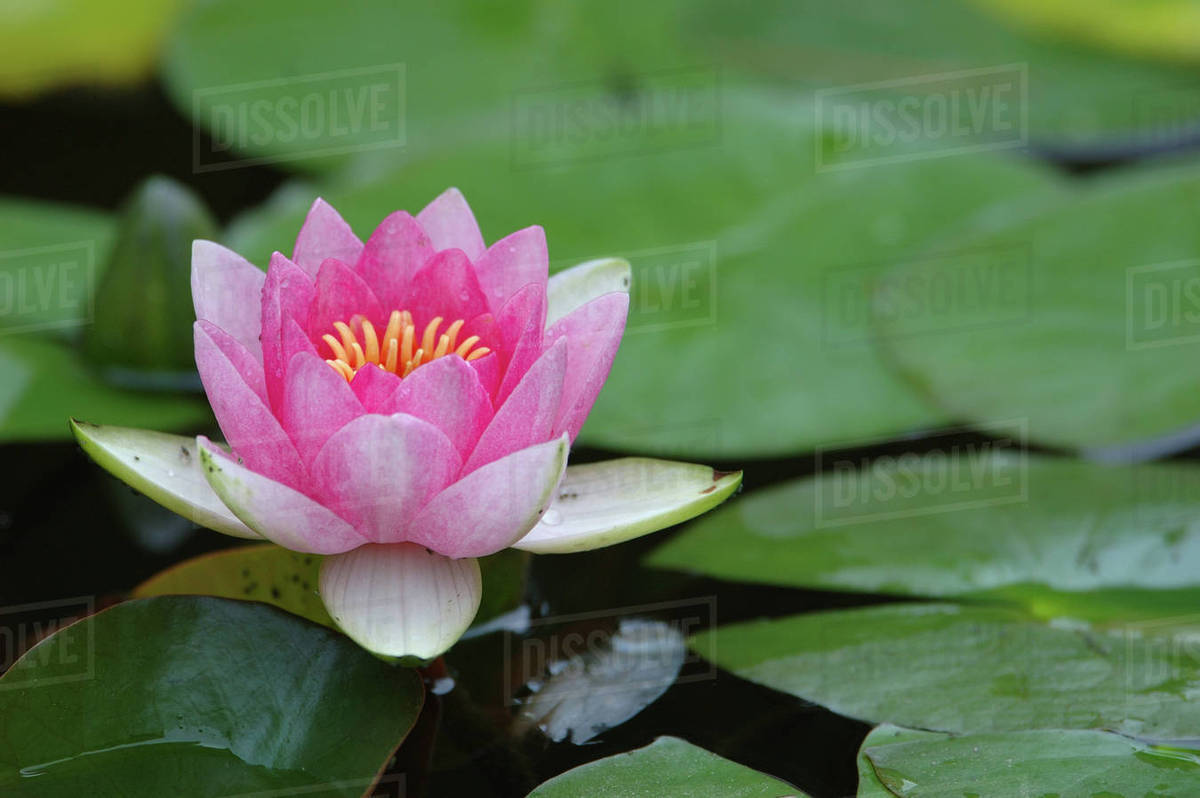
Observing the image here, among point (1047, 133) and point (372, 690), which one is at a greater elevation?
point (1047, 133)

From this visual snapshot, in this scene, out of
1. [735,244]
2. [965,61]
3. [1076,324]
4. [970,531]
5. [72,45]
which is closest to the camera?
[970,531]

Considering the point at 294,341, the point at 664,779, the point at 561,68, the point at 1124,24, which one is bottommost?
the point at 664,779

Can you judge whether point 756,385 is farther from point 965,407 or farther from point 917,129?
point 917,129

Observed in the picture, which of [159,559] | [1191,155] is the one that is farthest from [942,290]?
[159,559]

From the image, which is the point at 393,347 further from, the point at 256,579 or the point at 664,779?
the point at 664,779

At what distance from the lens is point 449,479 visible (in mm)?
1337

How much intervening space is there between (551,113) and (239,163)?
78 cm

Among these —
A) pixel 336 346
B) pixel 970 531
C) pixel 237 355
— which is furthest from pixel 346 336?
pixel 970 531

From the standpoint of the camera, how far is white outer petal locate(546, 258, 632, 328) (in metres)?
1.69

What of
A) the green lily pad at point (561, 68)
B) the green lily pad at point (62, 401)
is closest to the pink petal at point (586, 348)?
the green lily pad at point (62, 401)

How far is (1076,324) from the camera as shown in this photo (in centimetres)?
234

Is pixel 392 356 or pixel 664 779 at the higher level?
pixel 392 356

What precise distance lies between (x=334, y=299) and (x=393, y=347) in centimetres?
12

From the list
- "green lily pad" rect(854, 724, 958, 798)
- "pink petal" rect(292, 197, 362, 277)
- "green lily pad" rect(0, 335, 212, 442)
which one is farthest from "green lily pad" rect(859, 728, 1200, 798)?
"green lily pad" rect(0, 335, 212, 442)
